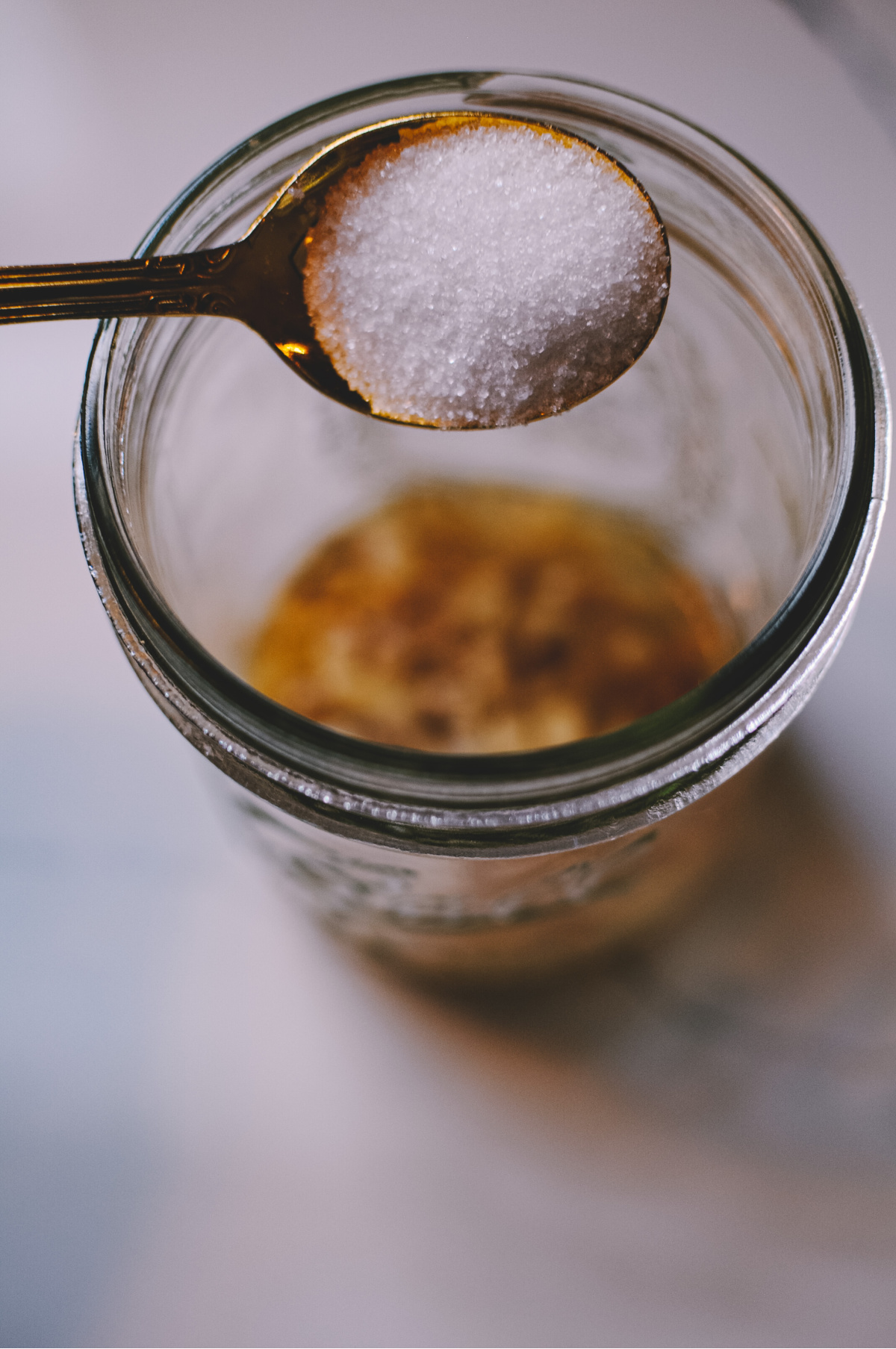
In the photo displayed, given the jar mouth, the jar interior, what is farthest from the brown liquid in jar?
the jar mouth

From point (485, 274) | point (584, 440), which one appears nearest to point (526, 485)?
Result: point (584, 440)

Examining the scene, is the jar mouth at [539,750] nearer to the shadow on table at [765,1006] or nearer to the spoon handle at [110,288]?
the spoon handle at [110,288]

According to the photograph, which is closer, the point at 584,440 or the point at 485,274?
the point at 485,274

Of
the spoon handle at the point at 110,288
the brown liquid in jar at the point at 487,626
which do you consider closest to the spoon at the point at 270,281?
the spoon handle at the point at 110,288

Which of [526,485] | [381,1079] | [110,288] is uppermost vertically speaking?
[526,485]

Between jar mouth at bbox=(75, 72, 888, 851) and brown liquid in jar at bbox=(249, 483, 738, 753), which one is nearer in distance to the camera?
jar mouth at bbox=(75, 72, 888, 851)

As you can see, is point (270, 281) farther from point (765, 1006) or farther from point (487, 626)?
point (765, 1006)

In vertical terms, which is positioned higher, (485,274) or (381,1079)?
(485,274)

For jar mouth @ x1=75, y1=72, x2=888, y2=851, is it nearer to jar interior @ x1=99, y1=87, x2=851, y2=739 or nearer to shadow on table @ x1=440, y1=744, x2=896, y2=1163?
jar interior @ x1=99, y1=87, x2=851, y2=739
